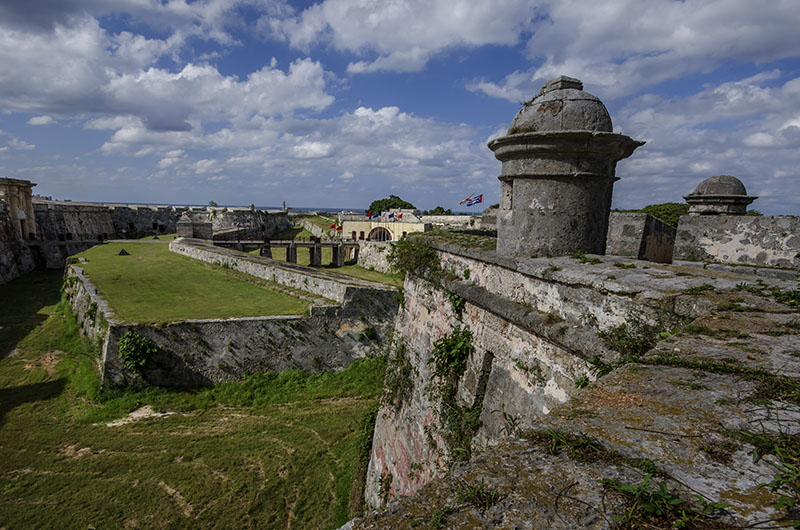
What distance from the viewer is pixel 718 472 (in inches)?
65.3

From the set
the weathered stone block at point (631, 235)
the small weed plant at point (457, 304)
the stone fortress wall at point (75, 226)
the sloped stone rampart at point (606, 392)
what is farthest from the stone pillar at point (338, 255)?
the sloped stone rampart at point (606, 392)

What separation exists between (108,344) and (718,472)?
1530 centimetres

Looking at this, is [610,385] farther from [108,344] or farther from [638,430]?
[108,344]

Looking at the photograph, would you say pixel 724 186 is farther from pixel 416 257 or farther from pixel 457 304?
pixel 457 304

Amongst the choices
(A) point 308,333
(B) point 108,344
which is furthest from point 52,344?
(A) point 308,333

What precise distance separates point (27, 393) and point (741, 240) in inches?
744

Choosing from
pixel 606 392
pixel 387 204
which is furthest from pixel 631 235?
pixel 387 204

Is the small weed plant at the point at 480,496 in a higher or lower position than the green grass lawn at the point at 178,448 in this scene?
higher

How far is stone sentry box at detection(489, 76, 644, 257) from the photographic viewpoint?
190 inches

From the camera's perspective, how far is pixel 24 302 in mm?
22141

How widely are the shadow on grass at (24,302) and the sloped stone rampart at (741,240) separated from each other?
69.1ft

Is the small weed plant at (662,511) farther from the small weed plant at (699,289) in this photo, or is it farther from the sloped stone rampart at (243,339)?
the sloped stone rampart at (243,339)

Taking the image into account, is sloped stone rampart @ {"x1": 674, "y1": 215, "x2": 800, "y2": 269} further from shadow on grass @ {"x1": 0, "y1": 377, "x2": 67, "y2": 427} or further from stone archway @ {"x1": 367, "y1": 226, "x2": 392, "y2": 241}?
stone archway @ {"x1": 367, "y1": 226, "x2": 392, "y2": 241}

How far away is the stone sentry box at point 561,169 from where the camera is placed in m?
4.83
